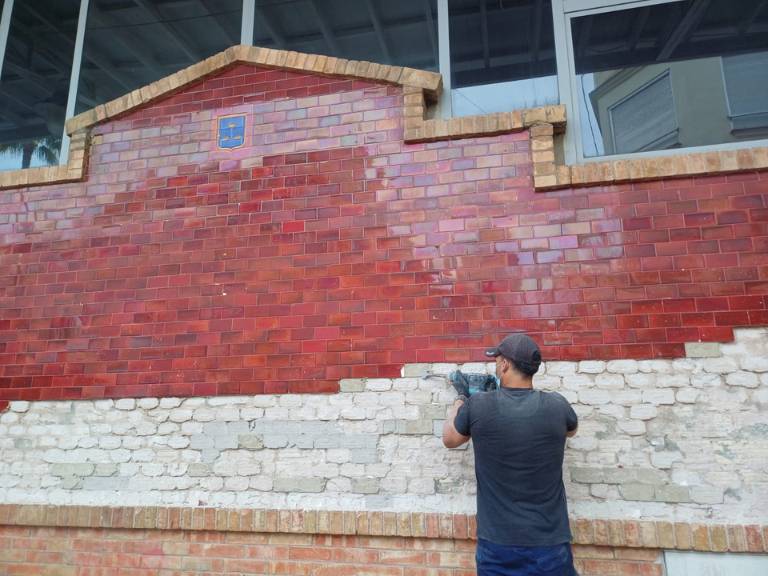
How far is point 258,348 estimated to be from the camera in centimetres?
441

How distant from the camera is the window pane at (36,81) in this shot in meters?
5.61

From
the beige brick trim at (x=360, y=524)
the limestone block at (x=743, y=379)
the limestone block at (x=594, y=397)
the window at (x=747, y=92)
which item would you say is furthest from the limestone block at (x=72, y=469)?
the window at (x=747, y=92)

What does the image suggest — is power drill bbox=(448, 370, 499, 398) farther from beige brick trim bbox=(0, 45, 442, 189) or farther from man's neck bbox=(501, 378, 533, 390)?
beige brick trim bbox=(0, 45, 442, 189)

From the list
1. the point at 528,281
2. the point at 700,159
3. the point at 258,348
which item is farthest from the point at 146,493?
the point at 700,159

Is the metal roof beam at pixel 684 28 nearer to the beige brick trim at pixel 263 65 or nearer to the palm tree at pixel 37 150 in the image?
the beige brick trim at pixel 263 65

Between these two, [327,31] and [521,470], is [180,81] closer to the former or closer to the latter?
[327,31]

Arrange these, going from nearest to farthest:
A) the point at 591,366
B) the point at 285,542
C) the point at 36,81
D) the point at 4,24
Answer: the point at 591,366, the point at 285,542, the point at 36,81, the point at 4,24

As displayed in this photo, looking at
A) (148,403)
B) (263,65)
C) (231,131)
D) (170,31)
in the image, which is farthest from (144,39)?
(148,403)

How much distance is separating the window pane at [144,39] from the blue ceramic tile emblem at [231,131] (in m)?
1.12

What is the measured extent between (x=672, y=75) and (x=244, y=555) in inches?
184

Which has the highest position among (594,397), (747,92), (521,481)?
(747,92)

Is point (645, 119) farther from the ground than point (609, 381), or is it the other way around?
point (645, 119)

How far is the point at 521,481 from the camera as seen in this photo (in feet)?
10.0

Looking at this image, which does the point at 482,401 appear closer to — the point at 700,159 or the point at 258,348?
the point at 258,348
